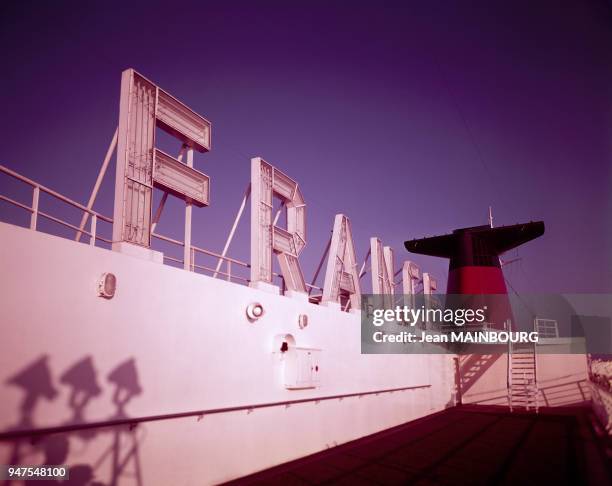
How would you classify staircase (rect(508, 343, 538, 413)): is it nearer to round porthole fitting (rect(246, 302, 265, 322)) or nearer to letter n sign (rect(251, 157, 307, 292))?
→ letter n sign (rect(251, 157, 307, 292))

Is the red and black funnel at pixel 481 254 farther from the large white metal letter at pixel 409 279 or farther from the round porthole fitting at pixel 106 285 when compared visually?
the round porthole fitting at pixel 106 285

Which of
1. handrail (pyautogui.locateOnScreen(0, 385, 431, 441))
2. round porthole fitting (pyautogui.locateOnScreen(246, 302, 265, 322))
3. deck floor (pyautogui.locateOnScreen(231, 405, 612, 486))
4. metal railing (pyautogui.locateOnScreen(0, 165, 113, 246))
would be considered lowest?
deck floor (pyautogui.locateOnScreen(231, 405, 612, 486))

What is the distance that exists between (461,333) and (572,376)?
5193 millimetres

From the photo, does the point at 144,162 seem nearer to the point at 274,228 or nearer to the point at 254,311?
the point at 254,311

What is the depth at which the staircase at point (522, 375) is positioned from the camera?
69.8ft

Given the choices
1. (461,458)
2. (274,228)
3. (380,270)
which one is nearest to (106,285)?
(274,228)

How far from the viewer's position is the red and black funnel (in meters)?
23.7

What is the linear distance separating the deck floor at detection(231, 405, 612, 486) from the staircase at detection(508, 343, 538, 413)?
16.2 ft

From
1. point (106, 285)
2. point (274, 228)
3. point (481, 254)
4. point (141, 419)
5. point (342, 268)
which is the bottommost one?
point (141, 419)

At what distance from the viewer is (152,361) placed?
714 centimetres

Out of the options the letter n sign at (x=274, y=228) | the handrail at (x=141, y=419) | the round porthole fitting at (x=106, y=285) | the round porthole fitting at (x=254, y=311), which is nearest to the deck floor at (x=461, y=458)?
the handrail at (x=141, y=419)

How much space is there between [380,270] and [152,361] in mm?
11580

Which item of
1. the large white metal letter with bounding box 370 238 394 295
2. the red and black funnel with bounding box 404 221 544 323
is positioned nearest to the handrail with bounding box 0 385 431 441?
the large white metal letter with bounding box 370 238 394 295

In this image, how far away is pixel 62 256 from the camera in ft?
19.9
